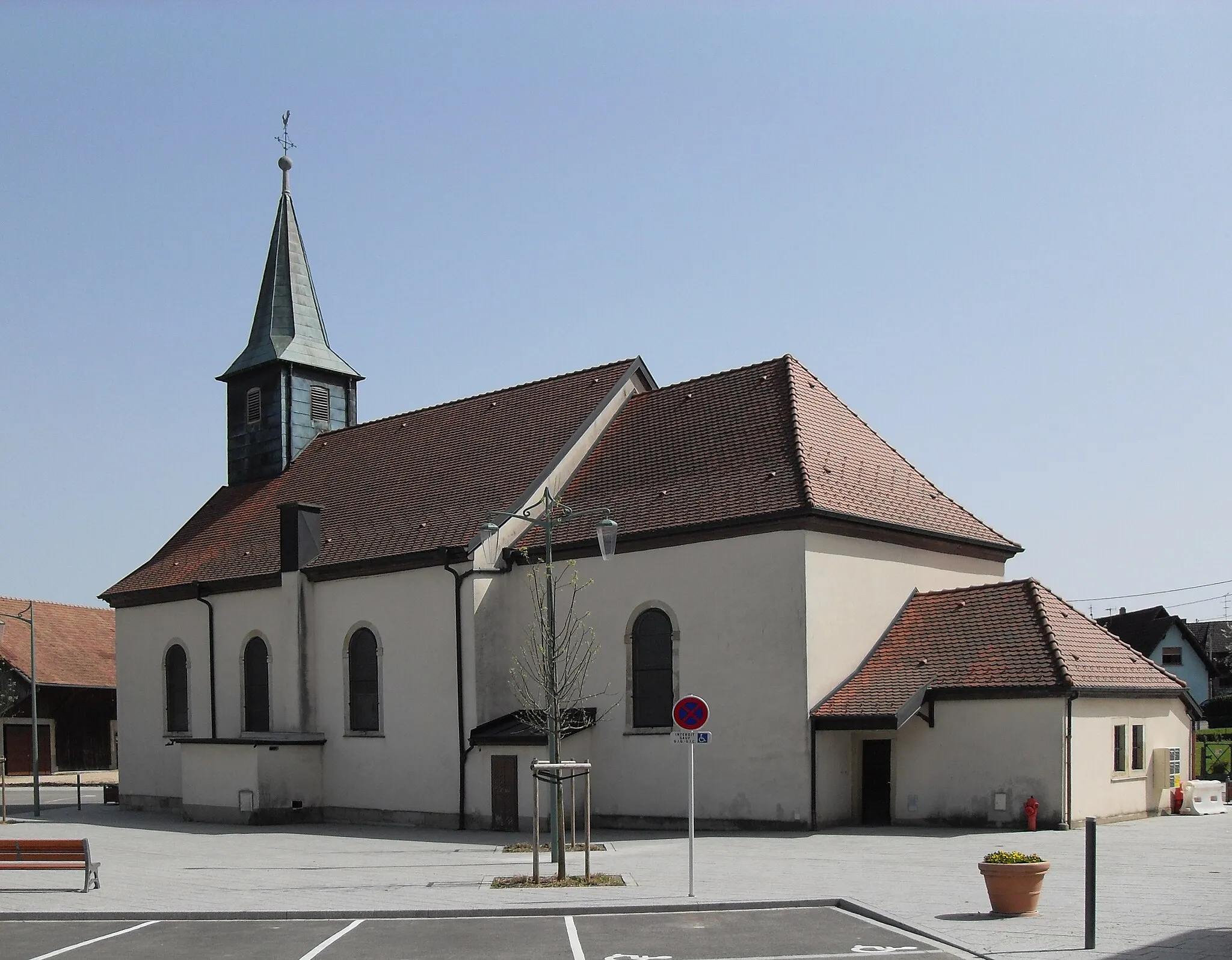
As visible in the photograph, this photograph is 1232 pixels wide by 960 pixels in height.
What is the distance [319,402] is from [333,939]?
92.0ft

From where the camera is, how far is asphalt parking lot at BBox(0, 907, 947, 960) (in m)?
12.7

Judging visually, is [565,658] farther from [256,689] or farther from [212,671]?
[212,671]

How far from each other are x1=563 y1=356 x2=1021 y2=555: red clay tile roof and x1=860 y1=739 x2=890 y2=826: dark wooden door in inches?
173

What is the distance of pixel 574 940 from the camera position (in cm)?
1352

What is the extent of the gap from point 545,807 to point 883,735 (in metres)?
6.78

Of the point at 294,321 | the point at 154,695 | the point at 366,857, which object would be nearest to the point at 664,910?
the point at 366,857

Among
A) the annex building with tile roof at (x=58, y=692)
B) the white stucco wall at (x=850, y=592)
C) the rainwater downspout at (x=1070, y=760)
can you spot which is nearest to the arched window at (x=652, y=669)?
the white stucco wall at (x=850, y=592)

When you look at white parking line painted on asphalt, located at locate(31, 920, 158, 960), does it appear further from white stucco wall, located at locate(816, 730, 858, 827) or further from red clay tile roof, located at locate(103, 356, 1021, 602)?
red clay tile roof, located at locate(103, 356, 1021, 602)

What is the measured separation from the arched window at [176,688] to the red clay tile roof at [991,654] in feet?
64.8

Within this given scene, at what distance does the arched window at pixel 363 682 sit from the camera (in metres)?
30.7

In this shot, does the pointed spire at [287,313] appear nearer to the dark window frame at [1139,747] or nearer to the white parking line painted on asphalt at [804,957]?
the dark window frame at [1139,747]

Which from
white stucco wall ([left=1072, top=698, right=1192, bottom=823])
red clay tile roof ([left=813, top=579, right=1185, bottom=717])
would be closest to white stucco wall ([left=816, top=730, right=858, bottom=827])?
red clay tile roof ([left=813, top=579, right=1185, bottom=717])

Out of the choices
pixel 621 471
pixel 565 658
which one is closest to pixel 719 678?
pixel 565 658

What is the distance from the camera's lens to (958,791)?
24.3 metres
